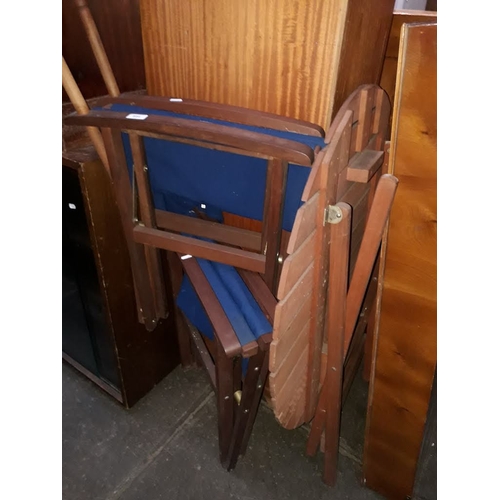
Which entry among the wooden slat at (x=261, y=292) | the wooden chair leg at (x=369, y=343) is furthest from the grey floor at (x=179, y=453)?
the wooden slat at (x=261, y=292)

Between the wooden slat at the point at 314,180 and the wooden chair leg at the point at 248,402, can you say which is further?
the wooden chair leg at the point at 248,402

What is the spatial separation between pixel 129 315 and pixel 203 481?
0.69 m

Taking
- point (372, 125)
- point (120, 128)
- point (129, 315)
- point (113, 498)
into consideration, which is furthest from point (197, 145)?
point (113, 498)

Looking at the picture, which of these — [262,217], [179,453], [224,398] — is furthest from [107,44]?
[179,453]

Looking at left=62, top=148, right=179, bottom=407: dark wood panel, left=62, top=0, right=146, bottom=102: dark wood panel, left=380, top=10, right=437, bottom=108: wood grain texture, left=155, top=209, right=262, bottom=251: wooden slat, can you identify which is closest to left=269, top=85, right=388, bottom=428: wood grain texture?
left=155, top=209, right=262, bottom=251: wooden slat

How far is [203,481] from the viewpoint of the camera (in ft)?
5.47

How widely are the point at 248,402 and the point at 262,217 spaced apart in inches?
27.4

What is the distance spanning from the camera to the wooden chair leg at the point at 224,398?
1456 millimetres

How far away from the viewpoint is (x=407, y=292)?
1.21 m

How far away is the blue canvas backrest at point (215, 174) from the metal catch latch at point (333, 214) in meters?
0.10

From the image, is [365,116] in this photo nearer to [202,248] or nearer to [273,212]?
[273,212]

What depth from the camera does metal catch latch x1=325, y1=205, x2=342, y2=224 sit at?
108cm

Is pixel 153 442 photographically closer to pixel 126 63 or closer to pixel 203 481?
pixel 203 481

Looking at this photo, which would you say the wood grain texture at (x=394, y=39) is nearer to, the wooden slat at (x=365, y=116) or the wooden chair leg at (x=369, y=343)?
the wooden slat at (x=365, y=116)
